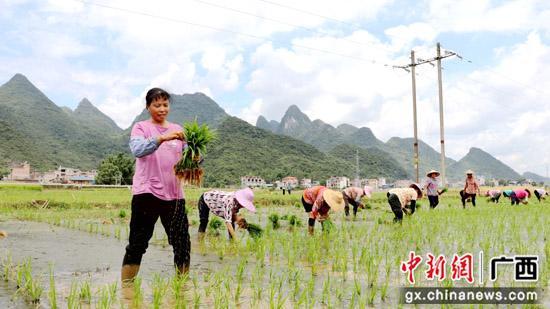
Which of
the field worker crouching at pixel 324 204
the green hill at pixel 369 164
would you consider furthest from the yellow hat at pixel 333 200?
the green hill at pixel 369 164

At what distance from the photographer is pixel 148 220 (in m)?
3.80

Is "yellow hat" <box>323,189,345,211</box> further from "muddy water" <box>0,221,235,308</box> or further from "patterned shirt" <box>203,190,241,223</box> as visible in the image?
"muddy water" <box>0,221,235,308</box>

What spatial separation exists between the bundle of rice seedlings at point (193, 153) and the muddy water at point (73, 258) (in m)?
1.26

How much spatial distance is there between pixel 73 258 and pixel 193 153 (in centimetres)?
274

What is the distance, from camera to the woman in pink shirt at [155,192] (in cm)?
375

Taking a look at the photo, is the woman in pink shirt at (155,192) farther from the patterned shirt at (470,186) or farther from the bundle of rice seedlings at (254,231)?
the patterned shirt at (470,186)

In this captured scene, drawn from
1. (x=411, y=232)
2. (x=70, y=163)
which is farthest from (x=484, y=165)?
(x=411, y=232)

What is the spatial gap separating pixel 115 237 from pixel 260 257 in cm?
349

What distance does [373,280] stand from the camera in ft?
13.3

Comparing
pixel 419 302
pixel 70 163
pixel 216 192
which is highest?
pixel 70 163

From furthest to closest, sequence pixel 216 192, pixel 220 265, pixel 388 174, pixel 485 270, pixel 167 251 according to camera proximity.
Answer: pixel 388 174, pixel 216 192, pixel 167 251, pixel 220 265, pixel 485 270

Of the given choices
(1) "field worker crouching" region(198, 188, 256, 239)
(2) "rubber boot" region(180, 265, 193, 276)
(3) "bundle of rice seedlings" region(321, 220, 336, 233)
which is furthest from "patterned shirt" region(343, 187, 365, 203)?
(2) "rubber boot" region(180, 265, 193, 276)

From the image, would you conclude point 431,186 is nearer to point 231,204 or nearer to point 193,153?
point 231,204

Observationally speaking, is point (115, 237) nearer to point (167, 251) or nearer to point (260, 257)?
point (167, 251)
